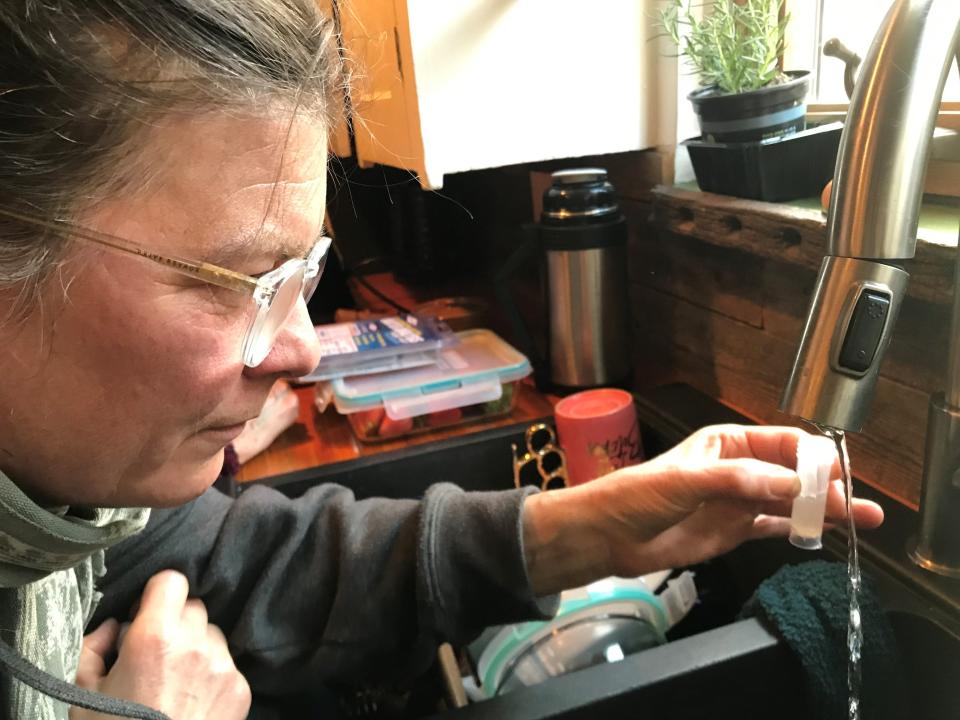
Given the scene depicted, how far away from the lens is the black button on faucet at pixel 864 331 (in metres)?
0.46

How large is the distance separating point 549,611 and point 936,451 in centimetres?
37

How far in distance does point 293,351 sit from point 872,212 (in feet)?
1.23

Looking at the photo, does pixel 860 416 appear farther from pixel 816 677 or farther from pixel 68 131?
pixel 68 131

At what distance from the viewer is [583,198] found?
1.07m

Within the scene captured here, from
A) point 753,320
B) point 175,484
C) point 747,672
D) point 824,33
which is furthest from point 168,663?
point 824,33

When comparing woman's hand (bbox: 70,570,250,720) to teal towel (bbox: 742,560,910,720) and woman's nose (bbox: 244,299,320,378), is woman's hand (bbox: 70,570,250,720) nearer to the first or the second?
woman's nose (bbox: 244,299,320,378)

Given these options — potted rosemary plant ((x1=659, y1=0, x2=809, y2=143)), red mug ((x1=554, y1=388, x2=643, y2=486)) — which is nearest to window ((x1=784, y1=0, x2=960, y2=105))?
potted rosemary plant ((x1=659, y1=0, x2=809, y2=143))

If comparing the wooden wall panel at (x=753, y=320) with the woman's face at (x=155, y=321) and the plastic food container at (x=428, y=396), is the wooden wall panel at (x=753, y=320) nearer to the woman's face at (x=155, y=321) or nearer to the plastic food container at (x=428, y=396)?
the plastic food container at (x=428, y=396)

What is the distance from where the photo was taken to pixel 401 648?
2.62 feet

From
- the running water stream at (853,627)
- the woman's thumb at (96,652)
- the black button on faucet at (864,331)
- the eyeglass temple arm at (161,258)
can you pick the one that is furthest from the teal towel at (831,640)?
the woman's thumb at (96,652)

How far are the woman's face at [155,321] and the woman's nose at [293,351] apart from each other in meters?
0.02

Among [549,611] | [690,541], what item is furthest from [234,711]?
[690,541]

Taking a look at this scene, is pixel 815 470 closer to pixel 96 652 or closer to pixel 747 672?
pixel 747 672

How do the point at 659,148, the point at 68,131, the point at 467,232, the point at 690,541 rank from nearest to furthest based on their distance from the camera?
the point at 68,131 → the point at 690,541 → the point at 659,148 → the point at 467,232
